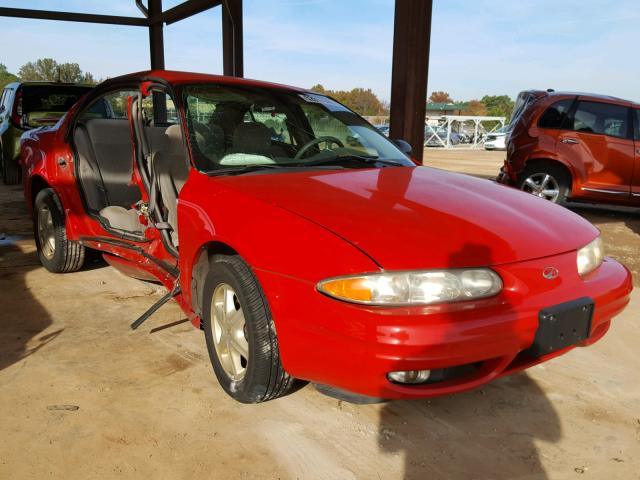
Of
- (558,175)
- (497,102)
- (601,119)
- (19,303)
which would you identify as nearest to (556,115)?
(601,119)

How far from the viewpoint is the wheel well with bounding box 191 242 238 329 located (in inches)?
96.0

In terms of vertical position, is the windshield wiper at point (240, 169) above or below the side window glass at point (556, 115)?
below

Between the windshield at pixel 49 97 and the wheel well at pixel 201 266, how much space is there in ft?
21.8

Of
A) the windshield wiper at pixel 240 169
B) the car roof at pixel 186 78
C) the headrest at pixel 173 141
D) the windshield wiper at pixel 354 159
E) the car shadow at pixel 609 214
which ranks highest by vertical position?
the car roof at pixel 186 78

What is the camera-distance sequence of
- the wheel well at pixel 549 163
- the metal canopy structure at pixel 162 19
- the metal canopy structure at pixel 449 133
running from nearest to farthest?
the wheel well at pixel 549 163, the metal canopy structure at pixel 162 19, the metal canopy structure at pixel 449 133

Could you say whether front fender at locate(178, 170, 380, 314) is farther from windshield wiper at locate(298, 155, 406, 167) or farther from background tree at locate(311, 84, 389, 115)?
background tree at locate(311, 84, 389, 115)

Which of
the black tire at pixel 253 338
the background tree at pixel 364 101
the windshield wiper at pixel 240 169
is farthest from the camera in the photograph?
the background tree at pixel 364 101

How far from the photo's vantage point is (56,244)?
407 cm

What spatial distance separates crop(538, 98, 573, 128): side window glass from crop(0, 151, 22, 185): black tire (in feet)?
26.0

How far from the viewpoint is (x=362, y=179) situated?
2604 millimetres

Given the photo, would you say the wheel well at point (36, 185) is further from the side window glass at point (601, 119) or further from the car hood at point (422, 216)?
the side window glass at point (601, 119)

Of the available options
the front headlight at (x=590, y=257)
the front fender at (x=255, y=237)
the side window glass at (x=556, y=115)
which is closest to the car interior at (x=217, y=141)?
the front fender at (x=255, y=237)

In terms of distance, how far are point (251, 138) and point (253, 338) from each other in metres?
1.24

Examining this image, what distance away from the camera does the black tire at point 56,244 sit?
4.00 m
